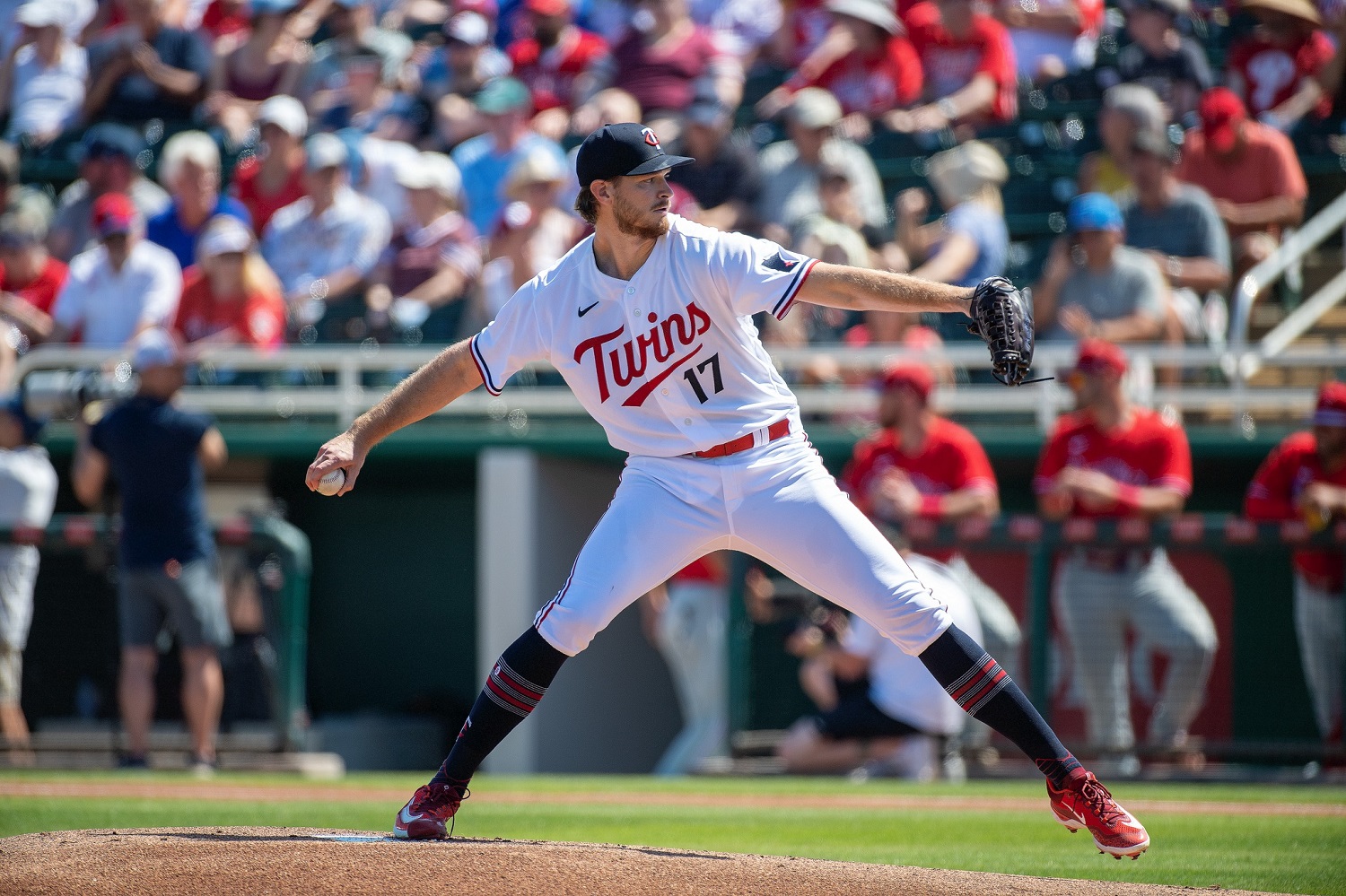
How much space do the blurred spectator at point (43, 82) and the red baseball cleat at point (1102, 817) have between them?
1121 cm

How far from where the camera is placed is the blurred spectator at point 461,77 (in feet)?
40.8

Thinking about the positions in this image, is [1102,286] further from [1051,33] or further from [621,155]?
[621,155]

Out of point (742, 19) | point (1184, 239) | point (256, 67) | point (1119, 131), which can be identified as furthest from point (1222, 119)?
point (256, 67)

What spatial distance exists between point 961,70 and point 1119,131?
1646mm

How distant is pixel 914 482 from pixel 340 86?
6403 mm

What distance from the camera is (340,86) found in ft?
Result: 42.9

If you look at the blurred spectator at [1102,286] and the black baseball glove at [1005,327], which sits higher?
the blurred spectator at [1102,286]

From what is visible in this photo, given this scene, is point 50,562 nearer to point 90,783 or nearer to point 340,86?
point 90,783

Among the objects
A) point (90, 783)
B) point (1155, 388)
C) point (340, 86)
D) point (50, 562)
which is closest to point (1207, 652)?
point (1155, 388)

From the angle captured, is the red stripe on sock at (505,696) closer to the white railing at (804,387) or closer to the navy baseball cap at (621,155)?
the navy baseball cap at (621,155)

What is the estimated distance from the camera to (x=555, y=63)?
42.3 feet

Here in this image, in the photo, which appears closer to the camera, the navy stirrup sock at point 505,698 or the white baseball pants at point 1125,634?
the navy stirrup sock at point 505,698

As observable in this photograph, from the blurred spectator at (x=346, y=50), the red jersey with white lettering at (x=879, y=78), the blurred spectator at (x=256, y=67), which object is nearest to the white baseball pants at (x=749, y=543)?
the red jersey with white lettering at (x=879, y=78)

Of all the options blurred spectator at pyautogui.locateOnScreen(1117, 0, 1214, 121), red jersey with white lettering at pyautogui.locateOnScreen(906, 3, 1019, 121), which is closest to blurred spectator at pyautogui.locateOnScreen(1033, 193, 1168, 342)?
blurred spectator at pyautogui.locateOnScreen(1117, 0, 1214, 121)
